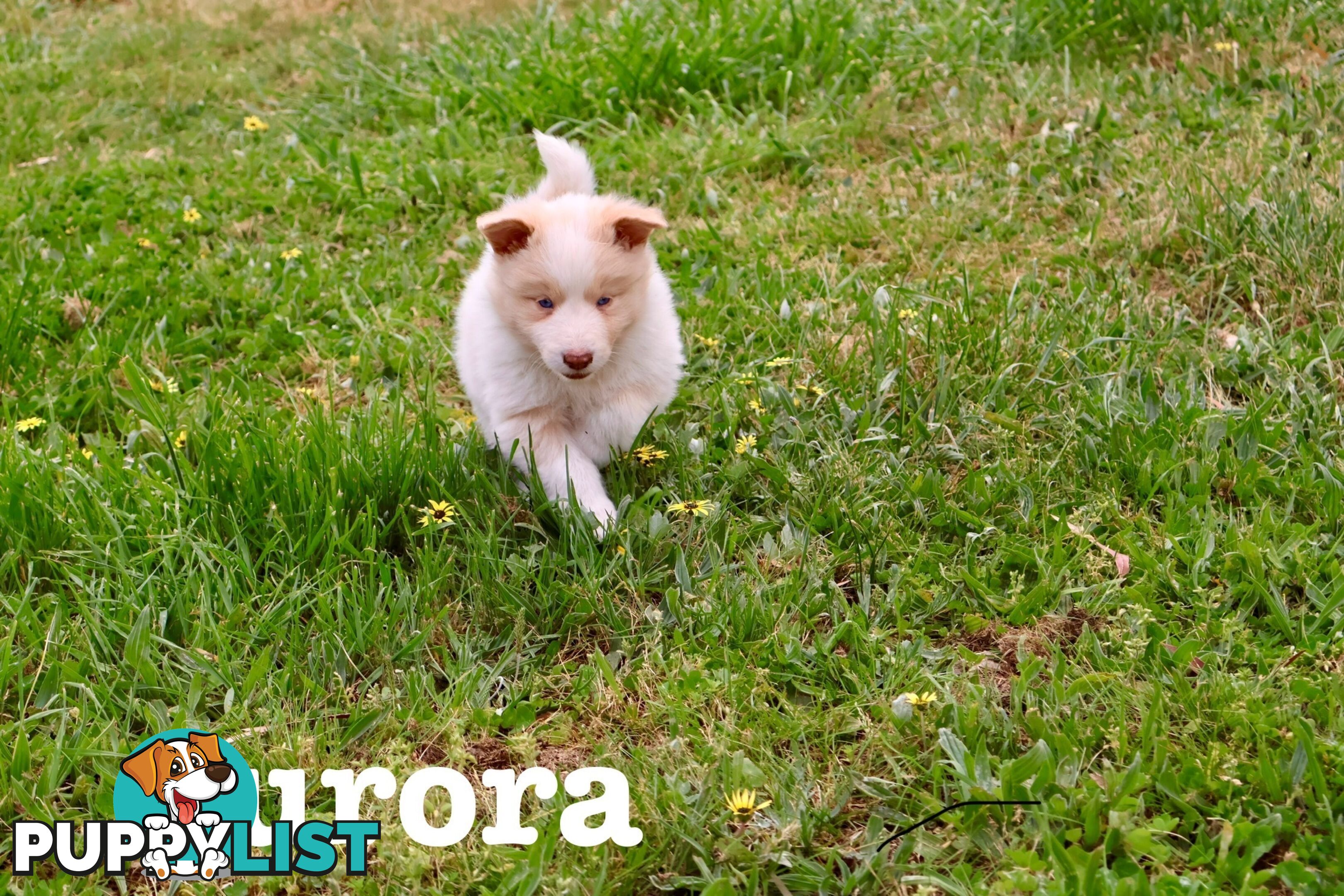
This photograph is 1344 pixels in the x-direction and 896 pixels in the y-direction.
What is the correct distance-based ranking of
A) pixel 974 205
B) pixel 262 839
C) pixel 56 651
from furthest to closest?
1. pixel 974 205
2. pixel 56 651
3. pixel 262 839

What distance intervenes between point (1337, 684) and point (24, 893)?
2604mm

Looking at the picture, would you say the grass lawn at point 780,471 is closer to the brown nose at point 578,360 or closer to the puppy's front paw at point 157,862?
the puppy's front paw at point 157,862

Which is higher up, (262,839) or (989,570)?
(989,570)

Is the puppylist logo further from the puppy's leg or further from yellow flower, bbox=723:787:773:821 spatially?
the puppy's leg

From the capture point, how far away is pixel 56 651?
8.81 feet

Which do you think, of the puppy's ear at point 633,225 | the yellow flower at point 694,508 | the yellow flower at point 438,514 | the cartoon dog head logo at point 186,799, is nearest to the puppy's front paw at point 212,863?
the cartoon dog head logo at point 186,799

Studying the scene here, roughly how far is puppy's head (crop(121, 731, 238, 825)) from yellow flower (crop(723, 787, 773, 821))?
3.36 feet

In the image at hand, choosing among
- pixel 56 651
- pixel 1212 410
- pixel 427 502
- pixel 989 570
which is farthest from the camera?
pixel 1212 410

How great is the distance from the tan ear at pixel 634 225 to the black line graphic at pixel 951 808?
165cm

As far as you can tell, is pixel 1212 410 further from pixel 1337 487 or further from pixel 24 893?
pixel 24 893

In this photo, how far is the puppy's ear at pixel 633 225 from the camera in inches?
123

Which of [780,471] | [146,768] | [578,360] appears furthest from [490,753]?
[780,471]

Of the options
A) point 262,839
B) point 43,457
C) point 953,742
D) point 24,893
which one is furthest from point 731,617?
point 43,457

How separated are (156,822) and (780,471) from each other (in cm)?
179
